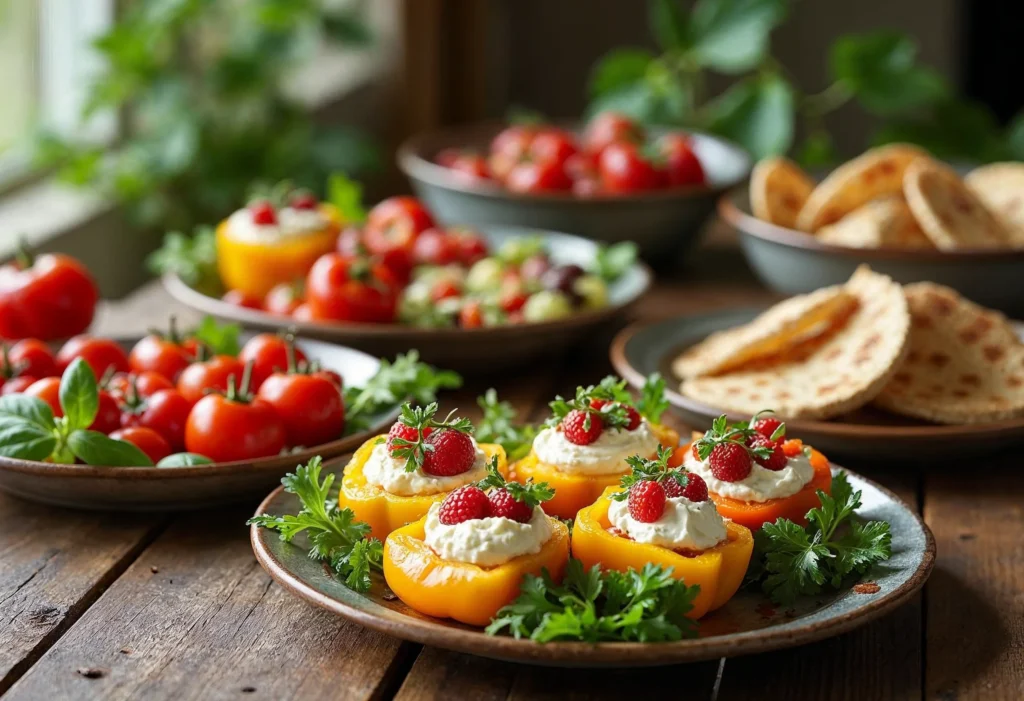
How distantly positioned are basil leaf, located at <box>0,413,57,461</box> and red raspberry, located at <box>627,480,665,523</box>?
0.76m

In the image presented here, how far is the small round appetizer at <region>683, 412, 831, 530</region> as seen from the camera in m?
1.46

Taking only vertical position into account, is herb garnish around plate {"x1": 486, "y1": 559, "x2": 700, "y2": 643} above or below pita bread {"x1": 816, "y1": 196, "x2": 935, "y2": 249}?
above

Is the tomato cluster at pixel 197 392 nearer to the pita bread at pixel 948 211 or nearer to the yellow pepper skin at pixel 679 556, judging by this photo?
the yellow pepper skin at pixel 679 556

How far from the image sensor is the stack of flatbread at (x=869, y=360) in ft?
6.34

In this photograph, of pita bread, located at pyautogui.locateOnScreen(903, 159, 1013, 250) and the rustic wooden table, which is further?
pita bread, located at pyautogui.locateOnScreen(903, 159, 1013, 250)

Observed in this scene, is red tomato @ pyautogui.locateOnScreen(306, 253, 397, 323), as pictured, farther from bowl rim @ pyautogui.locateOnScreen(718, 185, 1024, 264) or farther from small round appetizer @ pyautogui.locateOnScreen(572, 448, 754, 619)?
small round appetizer @ pyautogui.locateOnScreen(572, 448, 754, 619)

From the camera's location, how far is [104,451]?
1.64 meters

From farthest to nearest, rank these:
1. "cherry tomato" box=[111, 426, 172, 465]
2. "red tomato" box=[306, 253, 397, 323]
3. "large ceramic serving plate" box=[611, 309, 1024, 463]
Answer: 1. "red tomato" box=[306, 253, 397, 323]
2. "large ceramic serving plate" box=[611, 309, 1024, 463]
3. "cherry tomato" box=[111, 426, 172, 465]

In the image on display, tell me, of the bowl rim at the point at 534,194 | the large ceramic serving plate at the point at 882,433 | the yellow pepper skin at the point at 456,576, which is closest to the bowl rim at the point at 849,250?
the bowl rim at the point at 534,194

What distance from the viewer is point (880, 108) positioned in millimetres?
3467

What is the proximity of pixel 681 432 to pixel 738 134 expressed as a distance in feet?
5.50

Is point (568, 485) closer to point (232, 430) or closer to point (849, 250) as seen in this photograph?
point (232, 430)

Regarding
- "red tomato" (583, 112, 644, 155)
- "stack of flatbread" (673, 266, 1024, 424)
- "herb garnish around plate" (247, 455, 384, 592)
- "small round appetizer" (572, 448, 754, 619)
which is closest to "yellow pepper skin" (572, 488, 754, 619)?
"small round appetizer" (572, 448, 754, 619)

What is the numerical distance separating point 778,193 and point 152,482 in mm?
1610
